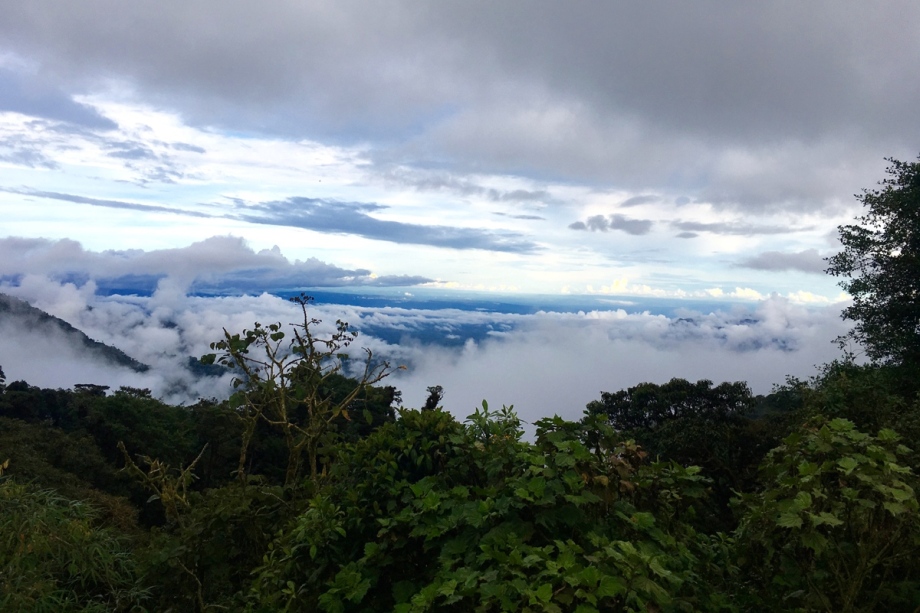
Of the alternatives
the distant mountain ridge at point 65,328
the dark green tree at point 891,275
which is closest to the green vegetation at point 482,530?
the dark green tree at point 891,275

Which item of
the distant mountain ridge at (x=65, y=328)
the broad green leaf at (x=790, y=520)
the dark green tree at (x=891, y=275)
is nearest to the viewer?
the broad green leaf at (x=790, y=520)

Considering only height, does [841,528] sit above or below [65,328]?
above

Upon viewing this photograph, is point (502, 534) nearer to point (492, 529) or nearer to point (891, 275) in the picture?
point (492, 529)

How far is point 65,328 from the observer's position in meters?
54.8

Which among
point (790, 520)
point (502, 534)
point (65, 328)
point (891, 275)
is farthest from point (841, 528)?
point (65, 328)

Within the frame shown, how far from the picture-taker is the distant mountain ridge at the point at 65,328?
52.3 metres

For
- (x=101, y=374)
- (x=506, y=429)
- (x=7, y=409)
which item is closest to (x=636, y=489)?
(x=506, y=429)

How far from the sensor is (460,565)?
8.53 ft

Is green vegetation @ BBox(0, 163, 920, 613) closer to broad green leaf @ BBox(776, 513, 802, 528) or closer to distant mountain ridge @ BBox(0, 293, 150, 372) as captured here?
broad green leaf @ BBox(776, 513, 802, 528)

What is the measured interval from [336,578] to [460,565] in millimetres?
539

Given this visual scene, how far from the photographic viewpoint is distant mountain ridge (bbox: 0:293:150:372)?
172 ft

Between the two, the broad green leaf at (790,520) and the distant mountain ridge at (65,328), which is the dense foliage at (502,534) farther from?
the distant mountain ridge at (65,328)

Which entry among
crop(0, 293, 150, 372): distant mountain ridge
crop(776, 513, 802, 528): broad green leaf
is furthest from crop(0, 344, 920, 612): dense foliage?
crop(0, 293, 150, 372): distant mountain ridge

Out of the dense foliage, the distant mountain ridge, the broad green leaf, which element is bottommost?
the distant mountain ridge
